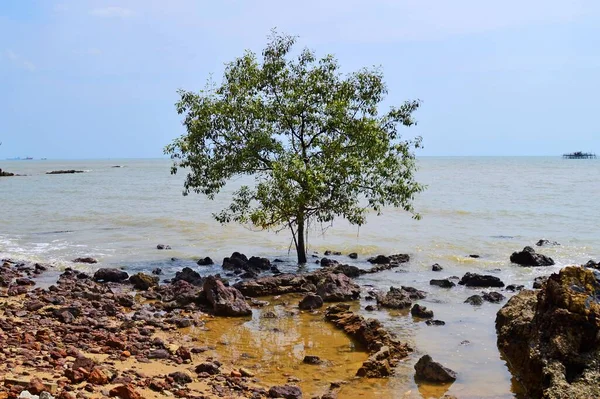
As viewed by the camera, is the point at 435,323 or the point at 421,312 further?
the point at 421,312

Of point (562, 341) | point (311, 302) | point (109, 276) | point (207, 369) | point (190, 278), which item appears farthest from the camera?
point (109, 276)

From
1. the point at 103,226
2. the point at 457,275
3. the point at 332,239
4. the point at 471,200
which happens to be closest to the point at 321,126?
the point at 457,275

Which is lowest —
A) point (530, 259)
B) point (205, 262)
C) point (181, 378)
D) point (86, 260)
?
point (205, 262)

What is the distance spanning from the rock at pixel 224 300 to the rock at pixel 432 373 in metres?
Answer: 5.92

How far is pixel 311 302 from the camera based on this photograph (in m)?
16.2

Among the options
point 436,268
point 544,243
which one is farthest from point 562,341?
point 544,243

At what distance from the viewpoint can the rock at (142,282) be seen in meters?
18.6

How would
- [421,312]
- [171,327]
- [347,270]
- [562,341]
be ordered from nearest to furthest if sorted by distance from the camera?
[562,341], [171,327], [421,312], [347,270]

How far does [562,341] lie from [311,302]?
8.01 meters

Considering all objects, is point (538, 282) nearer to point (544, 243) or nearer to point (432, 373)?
point (432, 373)

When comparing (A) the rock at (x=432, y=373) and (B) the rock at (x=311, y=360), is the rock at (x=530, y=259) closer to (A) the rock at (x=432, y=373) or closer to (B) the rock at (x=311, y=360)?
(A) the rock at (x=432, y=373)

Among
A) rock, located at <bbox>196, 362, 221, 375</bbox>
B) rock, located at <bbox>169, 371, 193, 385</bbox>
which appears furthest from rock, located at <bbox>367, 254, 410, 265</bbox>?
rock, located at <bbox>169, 371, 193, 385</bbox>

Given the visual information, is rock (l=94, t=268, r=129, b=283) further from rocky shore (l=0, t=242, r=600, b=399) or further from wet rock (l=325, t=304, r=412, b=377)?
wet rock (l=325, t=304, r=412, b=377)

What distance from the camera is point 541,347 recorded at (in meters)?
9.46
